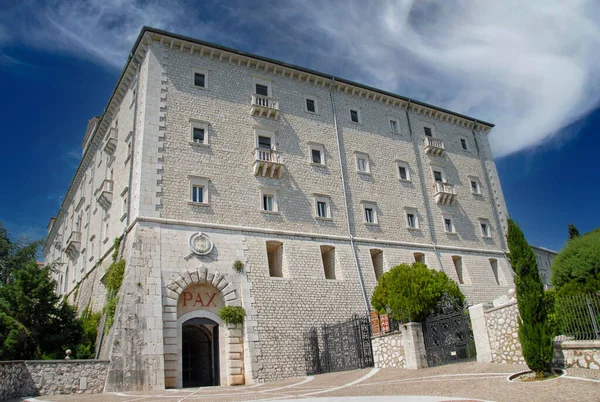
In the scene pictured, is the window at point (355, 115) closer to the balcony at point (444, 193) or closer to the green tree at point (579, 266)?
the balcony at point (444, 193)

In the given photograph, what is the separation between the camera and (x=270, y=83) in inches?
1121

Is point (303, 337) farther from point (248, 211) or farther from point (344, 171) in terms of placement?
point (344, 171)

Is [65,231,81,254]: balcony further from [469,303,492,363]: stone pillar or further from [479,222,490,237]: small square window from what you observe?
[479,222,490,237]: small square window

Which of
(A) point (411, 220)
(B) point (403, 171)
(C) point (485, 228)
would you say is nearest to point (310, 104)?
(B) point (403, 171)

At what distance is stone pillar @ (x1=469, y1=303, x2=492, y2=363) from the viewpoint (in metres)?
14.4

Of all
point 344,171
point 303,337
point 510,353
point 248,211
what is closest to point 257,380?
point 303,337

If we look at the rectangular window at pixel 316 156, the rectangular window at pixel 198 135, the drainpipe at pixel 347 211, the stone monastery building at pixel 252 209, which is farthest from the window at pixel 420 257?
the rectangular window at pixel 198 135

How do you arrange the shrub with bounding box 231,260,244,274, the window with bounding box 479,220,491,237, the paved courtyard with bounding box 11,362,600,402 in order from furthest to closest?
the window with bounding box 479,220,491,237, the shrub with bounding box 231,260,244,274, the paved courtyard with bounding box 11,362,600,402

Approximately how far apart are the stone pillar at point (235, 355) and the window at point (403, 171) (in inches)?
622

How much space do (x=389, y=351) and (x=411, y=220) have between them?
13766mm

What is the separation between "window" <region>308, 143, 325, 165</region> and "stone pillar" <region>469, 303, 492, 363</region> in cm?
1481

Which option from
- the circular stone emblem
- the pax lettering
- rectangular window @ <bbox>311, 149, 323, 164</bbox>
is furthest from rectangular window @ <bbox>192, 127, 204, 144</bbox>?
the pax lettering

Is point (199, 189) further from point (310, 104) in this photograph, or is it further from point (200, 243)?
point (310, 104)

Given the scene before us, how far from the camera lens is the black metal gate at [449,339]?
15562 millimetres
